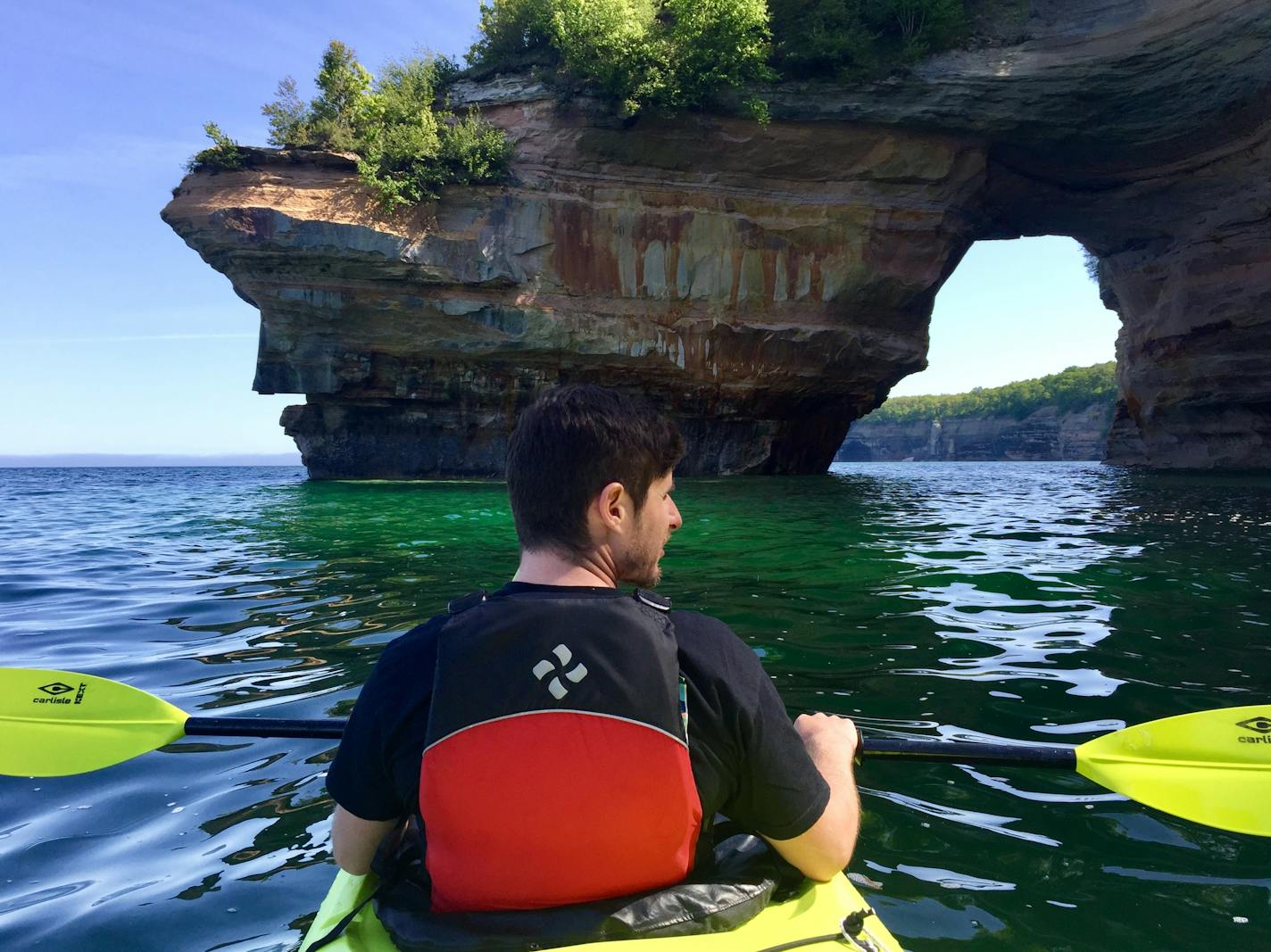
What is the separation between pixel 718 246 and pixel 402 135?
31.4 ft

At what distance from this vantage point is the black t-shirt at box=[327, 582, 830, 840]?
1.70 meters

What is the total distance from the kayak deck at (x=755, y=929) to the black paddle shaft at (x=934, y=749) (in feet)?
2.40

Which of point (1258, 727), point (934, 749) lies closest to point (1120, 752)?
point (1258, 727)

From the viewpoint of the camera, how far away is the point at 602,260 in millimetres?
24656

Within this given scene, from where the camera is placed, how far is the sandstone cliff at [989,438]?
8781cm

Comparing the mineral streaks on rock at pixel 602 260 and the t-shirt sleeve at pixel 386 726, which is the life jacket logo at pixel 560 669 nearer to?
the t-shirt sleeve at pixel 386 726

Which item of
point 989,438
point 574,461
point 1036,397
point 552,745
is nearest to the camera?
point 552,745

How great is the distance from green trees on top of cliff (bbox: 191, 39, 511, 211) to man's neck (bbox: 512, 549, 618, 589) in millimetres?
23783

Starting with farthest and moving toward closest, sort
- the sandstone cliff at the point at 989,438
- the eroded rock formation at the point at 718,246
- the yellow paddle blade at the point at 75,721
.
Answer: the sandstone cliff at the point at 989,438, the eroded rock formation at the point at 718,246, the yellow paddle blade at the point at 75,721

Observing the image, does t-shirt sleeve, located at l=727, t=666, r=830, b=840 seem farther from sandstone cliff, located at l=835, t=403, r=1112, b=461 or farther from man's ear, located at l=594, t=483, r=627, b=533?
sandstone cliff, located at l=835, t=403, r=1112, b=461

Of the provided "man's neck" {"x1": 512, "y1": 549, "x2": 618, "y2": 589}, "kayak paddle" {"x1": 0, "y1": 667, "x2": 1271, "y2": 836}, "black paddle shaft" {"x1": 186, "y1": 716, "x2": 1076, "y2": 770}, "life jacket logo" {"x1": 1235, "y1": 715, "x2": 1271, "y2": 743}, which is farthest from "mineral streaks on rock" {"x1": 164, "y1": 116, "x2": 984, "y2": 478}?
"man's neck" {"x1": 512, "y1": 549, "x2": 618, "y2": 589}

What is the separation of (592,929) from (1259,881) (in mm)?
2313

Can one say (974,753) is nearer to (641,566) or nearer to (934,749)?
(934,749)

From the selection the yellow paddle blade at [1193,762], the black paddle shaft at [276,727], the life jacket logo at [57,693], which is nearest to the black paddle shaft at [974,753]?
the yellow paddle blade at [1193,762]
